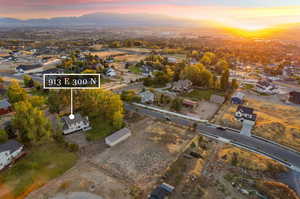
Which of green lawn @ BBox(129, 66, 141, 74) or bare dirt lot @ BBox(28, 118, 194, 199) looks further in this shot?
green lawn @ BBox(129, 66, 141, 74)

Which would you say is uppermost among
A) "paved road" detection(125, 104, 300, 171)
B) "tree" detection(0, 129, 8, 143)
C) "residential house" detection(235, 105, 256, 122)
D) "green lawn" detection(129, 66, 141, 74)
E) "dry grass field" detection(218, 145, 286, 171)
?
"green lawn" detection(129, 66, 141, 74)

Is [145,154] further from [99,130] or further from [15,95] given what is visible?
[15,95]

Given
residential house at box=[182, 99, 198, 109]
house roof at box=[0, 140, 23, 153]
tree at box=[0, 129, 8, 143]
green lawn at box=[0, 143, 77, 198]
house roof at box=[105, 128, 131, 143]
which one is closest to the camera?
green lawn at box=[0, 143, 77, 198]

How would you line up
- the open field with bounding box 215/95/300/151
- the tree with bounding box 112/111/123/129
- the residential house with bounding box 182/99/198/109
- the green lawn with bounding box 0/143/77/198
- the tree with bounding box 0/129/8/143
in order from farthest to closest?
the residential house with bounding box 182/99/198/109 < the tree with bounding box 112/111/123/129 < the open field with bounding box 215/95/300/151 < the tree with bounding box 0/129/8/143 < the green lawn with bounding box 0/143/77/198

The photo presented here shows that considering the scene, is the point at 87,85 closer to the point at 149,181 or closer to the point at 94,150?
the point at 149,181

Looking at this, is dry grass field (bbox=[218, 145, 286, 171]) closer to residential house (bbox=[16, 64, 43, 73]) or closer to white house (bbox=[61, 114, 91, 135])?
white house (bbox=[61, 114, 91, 135])

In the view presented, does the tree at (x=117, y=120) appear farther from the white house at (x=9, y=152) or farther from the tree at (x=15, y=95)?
the tree at (x=15, y=95)

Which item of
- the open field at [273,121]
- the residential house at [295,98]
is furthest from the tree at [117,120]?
the residential house at [295,98]

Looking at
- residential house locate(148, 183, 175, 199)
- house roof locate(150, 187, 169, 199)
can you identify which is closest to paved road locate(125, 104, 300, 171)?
residential house locate(148, 183, 175, 199)
